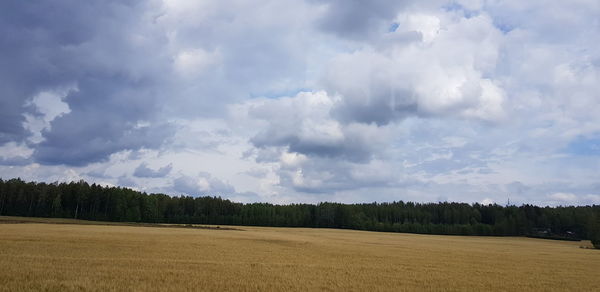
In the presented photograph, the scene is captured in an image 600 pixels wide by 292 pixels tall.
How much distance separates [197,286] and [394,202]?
18109 centimetres

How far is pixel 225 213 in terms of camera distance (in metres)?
151

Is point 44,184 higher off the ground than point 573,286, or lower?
higher

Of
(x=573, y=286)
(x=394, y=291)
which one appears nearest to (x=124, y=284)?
(x=394, y=291)

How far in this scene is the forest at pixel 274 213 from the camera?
4825 inches

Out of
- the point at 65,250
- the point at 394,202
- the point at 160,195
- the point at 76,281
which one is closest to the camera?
the point at 76,281

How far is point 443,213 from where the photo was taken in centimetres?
15388

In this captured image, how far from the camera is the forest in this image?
12256cm

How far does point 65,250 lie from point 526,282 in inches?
1278

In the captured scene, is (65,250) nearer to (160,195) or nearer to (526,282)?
(526,282)

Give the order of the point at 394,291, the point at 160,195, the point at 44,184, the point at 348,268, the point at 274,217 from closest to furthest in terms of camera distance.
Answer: the point at 394,291, the point at 348,268, the point at 44,184, the point at 274,217, the point at 160,195

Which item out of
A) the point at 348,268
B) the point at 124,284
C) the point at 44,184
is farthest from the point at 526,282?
the point at 44,184

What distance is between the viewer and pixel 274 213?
151 m

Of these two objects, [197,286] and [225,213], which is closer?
[197,286]

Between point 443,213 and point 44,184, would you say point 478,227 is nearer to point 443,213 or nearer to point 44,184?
point 443,213
